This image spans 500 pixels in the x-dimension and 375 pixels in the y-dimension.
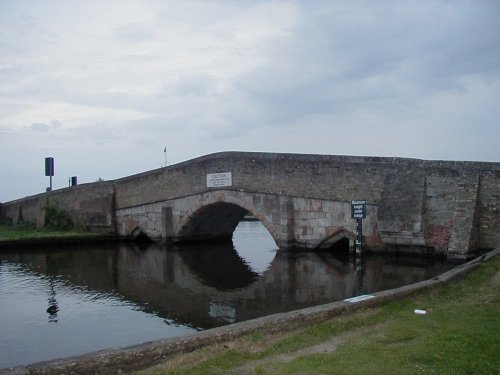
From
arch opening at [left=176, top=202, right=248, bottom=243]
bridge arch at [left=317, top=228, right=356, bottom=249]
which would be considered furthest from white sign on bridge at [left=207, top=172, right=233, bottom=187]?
bridge arch at [left=317, top=228, right=356, bottom=249]

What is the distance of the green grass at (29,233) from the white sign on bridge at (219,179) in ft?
23.9

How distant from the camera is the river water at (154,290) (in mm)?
8812

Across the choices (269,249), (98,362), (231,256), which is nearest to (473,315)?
(98,362)

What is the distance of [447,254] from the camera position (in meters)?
14.5

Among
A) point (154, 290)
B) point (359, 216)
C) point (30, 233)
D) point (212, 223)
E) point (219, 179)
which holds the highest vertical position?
point (219, 179)

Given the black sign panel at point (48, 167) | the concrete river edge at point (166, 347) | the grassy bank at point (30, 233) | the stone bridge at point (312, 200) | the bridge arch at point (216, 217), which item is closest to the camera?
the concrete river edge at point (166, 347)

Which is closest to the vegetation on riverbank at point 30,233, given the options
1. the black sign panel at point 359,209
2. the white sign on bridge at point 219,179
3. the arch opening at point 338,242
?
the white sign on bridge at point 219,179

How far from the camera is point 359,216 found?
1559 centimetres

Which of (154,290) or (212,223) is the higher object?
(212,223)

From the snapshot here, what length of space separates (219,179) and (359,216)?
6.54 meters

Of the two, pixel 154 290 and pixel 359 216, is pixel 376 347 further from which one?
pixel 359 216

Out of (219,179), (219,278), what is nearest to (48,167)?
(219,179)

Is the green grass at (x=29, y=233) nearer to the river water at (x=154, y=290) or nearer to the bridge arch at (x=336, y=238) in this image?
the river water at (x=154, y=290)

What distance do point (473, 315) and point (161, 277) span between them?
989cm
